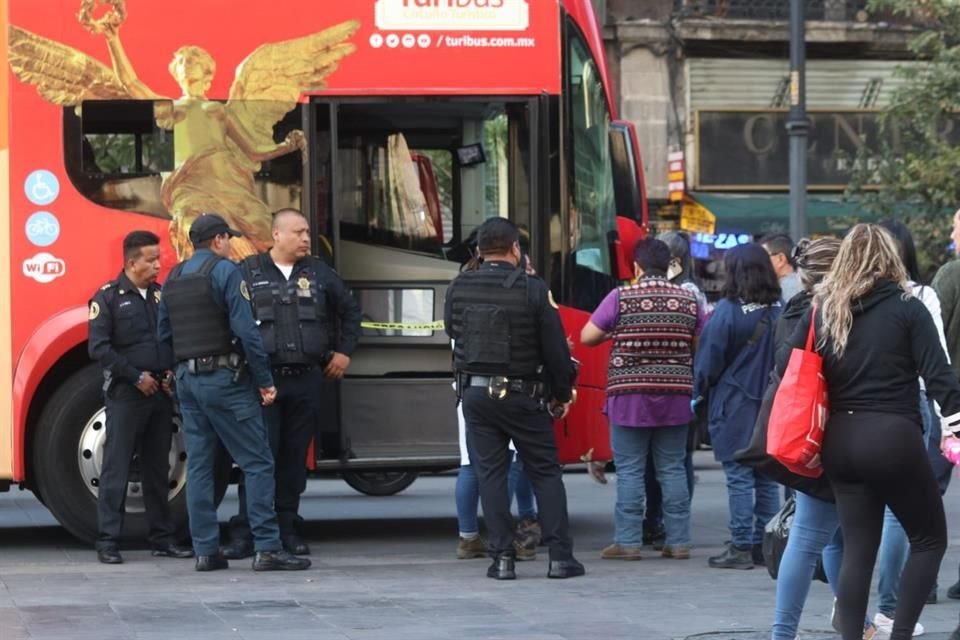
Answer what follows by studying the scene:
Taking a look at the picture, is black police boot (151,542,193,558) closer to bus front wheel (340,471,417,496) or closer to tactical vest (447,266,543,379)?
tactical vest (447,266,543,379)

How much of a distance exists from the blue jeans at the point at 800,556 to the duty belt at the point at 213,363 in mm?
3438

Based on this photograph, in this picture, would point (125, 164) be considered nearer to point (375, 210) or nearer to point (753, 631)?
point (375, 210)

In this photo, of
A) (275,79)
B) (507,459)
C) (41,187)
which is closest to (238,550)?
(507,459)

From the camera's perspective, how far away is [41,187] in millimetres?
10156

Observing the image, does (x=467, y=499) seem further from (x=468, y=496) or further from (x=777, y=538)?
(x=777, y=538)

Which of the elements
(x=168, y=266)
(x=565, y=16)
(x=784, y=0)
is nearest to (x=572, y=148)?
(x=565, y=16)

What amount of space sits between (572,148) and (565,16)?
78cm

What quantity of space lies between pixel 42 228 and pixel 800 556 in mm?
5002

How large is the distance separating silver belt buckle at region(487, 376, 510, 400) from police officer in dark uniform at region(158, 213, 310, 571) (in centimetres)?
114

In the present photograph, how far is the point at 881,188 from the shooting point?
22219 millimetres

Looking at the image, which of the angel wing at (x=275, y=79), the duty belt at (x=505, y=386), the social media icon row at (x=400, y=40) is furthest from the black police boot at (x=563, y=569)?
the social media icon row at (x=400, y=40)

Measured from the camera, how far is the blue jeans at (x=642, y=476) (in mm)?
9961

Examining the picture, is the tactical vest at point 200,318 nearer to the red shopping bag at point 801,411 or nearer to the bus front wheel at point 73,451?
the bus front wheel at point 73,451

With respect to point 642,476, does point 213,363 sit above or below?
above
